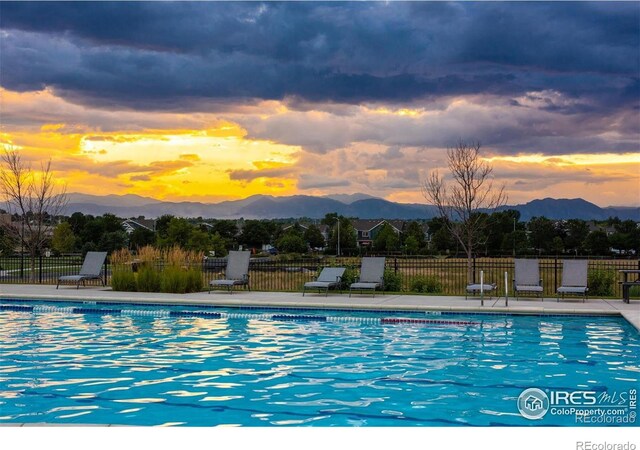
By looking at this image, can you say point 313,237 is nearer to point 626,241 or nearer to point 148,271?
point 626,241

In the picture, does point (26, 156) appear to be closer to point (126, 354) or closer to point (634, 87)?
point (126, 354)

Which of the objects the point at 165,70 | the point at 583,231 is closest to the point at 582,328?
the point at 165,70

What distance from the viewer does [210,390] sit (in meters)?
8.19

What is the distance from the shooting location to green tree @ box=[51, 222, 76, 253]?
66.3 meters

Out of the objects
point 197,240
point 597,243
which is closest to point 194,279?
point 197,240

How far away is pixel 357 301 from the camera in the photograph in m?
15.8

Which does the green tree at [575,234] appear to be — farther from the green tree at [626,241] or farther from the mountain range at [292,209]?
the mountain range at [292,209]

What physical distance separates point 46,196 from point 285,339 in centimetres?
1397

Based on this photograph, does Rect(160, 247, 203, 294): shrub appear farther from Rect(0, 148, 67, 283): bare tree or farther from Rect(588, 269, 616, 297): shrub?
Rect(588, 269, 616, 297): shrub

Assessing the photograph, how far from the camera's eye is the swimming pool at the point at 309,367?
725 cm
